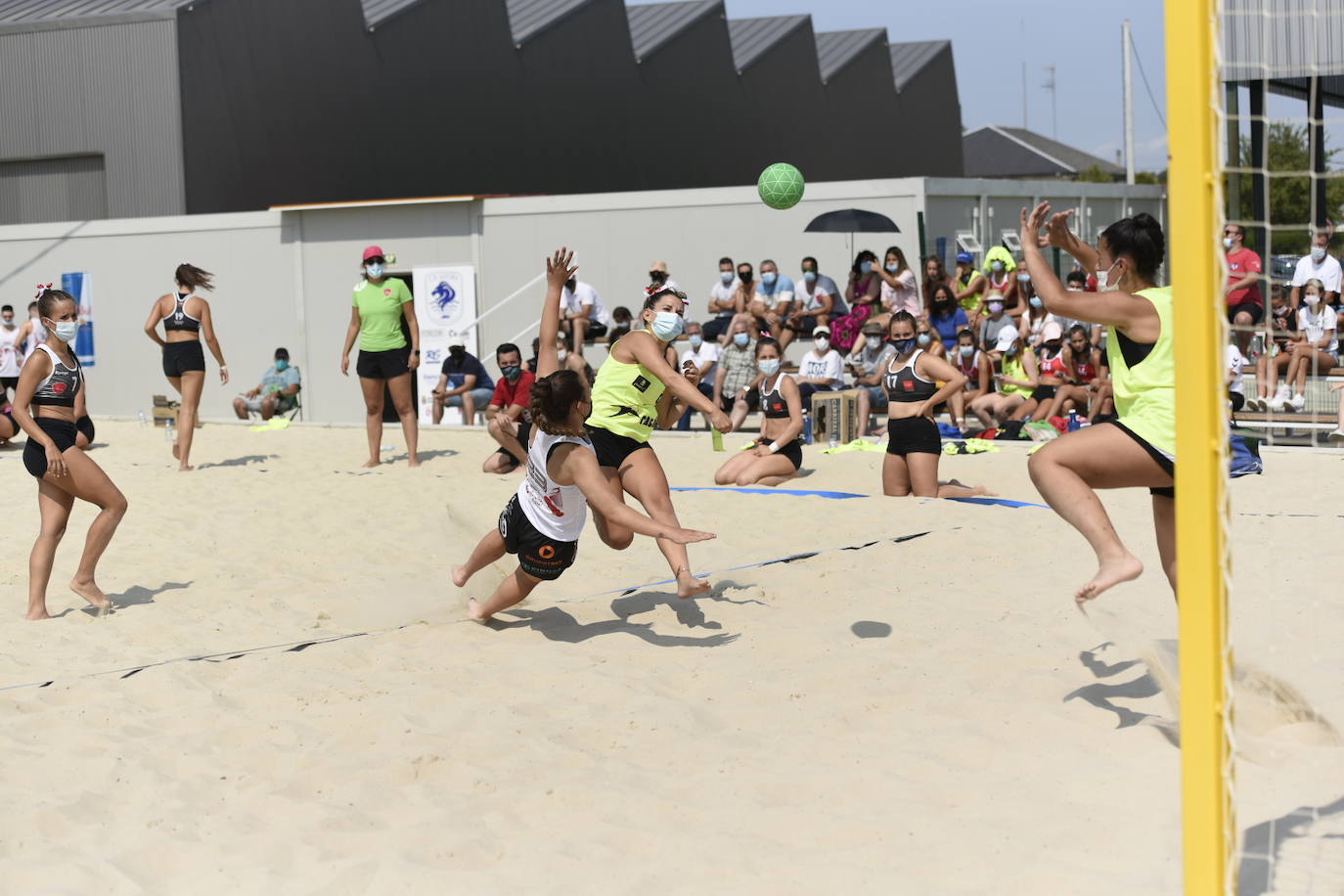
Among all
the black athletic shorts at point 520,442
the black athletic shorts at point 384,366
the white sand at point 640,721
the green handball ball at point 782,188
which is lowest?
the white sand at point 640,721

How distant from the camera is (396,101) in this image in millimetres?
25625

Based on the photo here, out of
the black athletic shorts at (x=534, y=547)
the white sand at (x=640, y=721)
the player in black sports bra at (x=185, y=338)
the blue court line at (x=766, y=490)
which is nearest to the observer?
the white sand at (x=640, y=721)

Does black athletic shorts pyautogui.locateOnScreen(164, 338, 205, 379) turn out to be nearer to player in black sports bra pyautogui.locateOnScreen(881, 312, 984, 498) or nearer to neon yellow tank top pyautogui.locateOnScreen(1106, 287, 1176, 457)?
player in black sports bra pyautogui.locateOnScreen(881, 312, 984, 498)

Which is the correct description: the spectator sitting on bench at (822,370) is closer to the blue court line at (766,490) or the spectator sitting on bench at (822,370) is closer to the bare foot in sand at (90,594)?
the blue court line at (766,490)

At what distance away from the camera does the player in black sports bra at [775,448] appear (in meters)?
10.5

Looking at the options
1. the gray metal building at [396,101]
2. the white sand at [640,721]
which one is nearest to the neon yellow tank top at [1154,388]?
the white sand at [640,721]

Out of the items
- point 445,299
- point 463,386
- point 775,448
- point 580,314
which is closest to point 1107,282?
point 775,448

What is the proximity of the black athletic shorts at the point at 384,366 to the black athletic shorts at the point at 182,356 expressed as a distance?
126cm

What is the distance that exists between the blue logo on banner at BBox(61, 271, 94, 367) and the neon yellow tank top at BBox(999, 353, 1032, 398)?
41.9ft

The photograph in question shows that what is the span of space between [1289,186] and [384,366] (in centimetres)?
803

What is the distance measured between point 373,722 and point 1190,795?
9.09ft

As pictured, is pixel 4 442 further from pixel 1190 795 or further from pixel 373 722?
pixel 1190 795

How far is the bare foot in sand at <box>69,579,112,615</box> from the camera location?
6.72 m

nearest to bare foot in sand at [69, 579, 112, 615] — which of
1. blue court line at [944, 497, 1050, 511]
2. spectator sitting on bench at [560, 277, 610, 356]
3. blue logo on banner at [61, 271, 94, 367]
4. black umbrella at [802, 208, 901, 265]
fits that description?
blue court line at [944, 497, 1050, 511]
